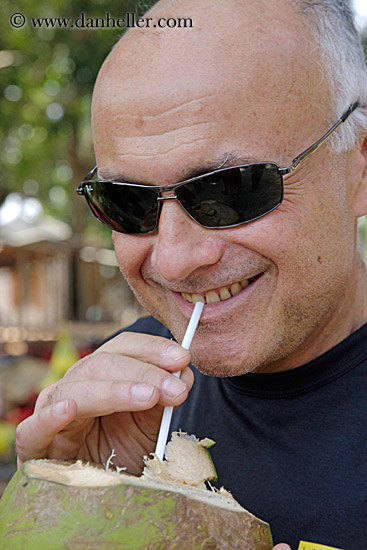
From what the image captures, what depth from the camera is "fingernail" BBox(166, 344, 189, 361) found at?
1.23 m

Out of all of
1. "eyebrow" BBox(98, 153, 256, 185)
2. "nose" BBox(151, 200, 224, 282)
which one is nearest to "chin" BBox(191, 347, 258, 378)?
"nose" BBox(151, 200, 224, 282)

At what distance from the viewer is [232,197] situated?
1378 mm

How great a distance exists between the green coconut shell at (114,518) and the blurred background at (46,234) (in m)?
1.76

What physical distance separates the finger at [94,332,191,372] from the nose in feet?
0.62

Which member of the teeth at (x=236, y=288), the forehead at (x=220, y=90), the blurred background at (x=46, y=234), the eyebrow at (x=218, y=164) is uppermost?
the forehead at (x=220, y=90)

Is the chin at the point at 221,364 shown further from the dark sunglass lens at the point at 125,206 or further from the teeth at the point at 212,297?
the dark sunglass lens at the point at 125,206

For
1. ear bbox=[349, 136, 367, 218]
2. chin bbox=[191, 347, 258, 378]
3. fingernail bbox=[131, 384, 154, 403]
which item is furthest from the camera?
ear bbox=[349, 136, 367, 218]

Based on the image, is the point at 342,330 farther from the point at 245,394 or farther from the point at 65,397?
the point at 65,397

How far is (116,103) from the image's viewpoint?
1.47 metres

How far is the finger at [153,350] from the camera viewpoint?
1.23m

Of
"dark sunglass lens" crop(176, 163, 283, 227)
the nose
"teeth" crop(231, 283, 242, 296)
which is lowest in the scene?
"teeth" crop(231, 283, 242, 296)

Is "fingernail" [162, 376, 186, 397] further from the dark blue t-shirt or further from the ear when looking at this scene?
the ear

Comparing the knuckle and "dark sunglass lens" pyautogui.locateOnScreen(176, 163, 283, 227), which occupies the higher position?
"dark sunglass lens" pyautogui.locateOnScreen(176, 163, 283, 227)

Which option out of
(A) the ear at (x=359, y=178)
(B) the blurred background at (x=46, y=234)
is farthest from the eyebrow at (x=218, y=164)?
(B) the blurred background at (x=46, y=234)
